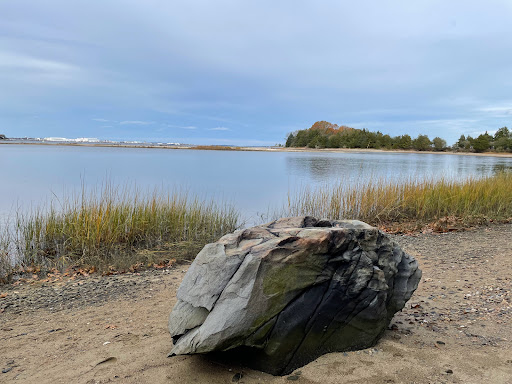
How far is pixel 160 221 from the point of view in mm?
8219

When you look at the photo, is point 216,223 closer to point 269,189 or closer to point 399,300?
point 399,300

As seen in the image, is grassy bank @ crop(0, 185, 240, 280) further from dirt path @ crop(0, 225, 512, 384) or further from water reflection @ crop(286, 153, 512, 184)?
water reflection @ crop(286, 153, 512, 184)

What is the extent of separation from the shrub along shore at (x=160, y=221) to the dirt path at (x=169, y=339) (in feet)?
3.93

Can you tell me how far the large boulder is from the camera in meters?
2.66

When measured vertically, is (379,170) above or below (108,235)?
above

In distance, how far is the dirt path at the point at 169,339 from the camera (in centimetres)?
278

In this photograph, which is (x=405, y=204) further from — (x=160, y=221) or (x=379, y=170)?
(x=379, y=170)

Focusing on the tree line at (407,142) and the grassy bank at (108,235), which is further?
the tree line at (407,142)

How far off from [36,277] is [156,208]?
305cm

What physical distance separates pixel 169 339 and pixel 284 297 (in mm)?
1355

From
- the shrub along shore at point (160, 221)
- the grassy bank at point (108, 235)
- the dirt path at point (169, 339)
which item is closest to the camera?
the dirt path at point (169, 339)

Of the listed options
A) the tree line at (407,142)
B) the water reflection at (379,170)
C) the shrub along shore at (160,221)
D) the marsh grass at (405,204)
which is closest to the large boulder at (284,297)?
the shrub along shore at (160,221)

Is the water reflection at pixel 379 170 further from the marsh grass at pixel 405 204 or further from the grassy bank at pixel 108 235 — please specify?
the grassy bank at pixel 108 235


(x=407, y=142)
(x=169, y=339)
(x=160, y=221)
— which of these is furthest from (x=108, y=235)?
(x=407, y=142)
